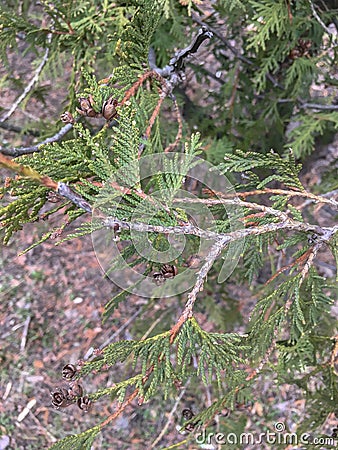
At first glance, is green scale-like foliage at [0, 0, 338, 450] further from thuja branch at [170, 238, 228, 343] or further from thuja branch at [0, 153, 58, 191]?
thuja branch at [0, 153, 58, 191]

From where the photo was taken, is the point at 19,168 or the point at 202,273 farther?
the point at 202,273

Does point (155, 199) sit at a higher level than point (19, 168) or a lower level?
lower

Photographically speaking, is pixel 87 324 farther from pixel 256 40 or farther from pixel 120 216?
pixel 120 216

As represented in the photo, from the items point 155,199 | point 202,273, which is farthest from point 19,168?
point 202,273

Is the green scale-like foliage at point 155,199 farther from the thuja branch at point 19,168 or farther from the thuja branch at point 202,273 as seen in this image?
the thuja branch at point 19,168

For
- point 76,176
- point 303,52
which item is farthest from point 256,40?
point 76,176

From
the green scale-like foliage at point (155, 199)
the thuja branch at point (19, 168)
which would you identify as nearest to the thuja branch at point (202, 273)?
the green scale-like foliage at point (155, 199)

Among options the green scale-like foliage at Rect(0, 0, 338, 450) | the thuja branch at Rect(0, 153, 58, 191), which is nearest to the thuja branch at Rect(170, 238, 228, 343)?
the green scale-like foliage at Rect(0, 0, 338, 450)

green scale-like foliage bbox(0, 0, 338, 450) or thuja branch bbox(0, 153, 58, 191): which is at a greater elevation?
thuja branch bbox(0, 153, 58, 191)

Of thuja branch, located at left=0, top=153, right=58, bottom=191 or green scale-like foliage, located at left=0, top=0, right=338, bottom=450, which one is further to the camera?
green scale-like foliage, located at left=0, top=0, right=338, bottom=450

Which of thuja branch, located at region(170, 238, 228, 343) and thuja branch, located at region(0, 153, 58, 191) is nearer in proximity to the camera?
thuja branch, located at region(0, 153, 58, 191)

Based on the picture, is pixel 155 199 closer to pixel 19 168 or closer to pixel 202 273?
pixel 202 273
